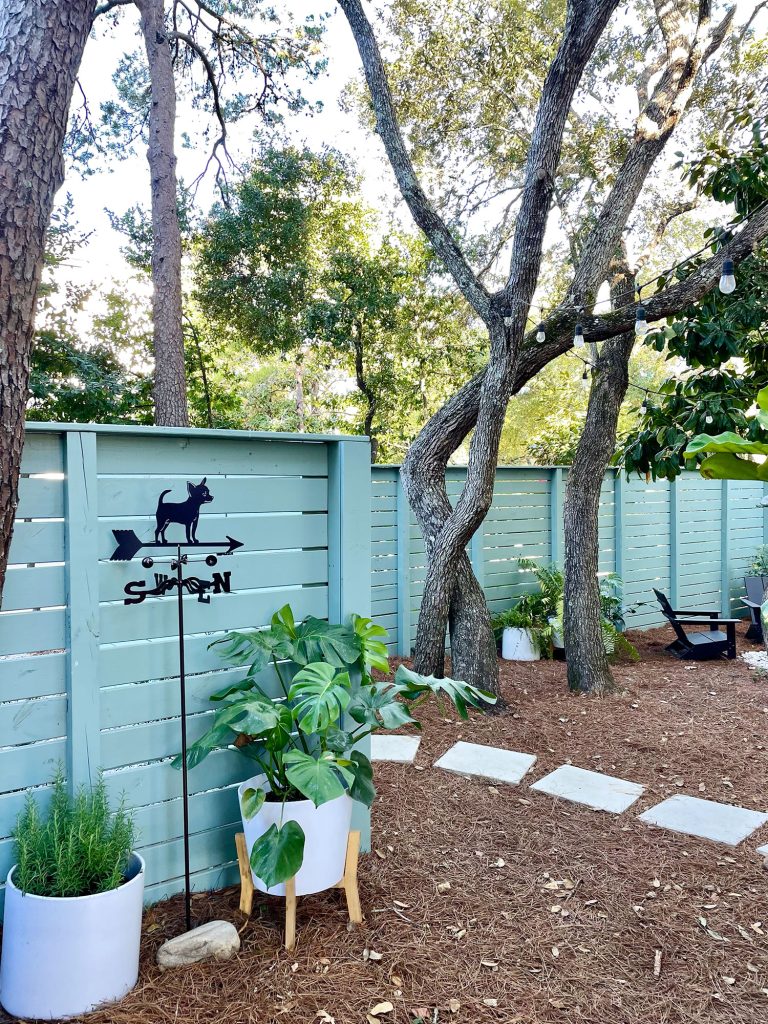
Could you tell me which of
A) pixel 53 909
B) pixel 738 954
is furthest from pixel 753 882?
pixel 53 909

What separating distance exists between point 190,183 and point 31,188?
362 inches

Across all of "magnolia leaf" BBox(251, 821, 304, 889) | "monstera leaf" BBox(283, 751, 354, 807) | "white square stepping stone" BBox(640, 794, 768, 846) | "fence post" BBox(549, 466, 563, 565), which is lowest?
"white square stepping stone" BBox(640, 794, 768, 846)

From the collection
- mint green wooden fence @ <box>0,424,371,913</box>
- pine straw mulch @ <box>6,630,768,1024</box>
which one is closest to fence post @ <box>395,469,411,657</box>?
pine straw mulch @ <box>6,630,768,1024</box>

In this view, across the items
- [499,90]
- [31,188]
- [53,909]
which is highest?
[499,90]

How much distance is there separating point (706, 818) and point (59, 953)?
264 cm

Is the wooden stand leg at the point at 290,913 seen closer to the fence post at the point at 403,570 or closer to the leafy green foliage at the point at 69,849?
the leafy green foliage at the point at 69,849

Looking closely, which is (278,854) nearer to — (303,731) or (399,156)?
(303,731)

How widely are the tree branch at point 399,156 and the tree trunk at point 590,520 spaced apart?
1.18 metres

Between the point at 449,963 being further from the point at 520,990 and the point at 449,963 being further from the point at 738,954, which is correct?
the point at 738,954

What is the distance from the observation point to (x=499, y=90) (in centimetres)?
696

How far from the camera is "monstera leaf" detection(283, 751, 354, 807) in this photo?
1.92 meters

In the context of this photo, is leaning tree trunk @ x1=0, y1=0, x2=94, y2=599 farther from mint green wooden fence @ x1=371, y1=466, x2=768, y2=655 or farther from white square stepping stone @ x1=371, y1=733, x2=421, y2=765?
mint green wooden fence @ x1=371, y1=466, x2=768, y2=655

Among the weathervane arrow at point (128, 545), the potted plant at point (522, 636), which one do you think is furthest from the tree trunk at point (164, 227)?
the weathervane arrow at point (128, 545)

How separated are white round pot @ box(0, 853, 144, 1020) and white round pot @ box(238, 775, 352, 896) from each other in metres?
0.45
